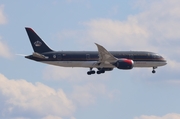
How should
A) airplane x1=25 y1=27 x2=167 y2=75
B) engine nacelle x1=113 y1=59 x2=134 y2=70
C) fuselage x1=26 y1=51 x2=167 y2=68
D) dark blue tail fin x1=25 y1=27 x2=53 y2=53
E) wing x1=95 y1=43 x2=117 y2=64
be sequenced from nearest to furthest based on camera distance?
engine nacelle x1=113 y1=59 x2=134 y2=70 → wing x1=95 y1=43 x2=117 y2=64 → airplane x1=25 y1=27 x2=167 y2=75 → fuselage x1=26 y1=51 x2=167 y2=68 → dark blue tail fin x1=25 y1=27 x2=53 y2=53

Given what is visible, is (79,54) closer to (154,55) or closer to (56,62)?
(56,62)

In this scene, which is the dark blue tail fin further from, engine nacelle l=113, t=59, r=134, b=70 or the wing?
engine nacelle l=113, t=59, r=134, b=70

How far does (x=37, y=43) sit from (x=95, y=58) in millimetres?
14673

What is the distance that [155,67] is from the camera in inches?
7096

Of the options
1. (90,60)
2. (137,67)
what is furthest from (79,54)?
(137,67)

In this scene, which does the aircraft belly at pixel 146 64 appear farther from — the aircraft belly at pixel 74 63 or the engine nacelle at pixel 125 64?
the engine nacelle at pixel 125 64

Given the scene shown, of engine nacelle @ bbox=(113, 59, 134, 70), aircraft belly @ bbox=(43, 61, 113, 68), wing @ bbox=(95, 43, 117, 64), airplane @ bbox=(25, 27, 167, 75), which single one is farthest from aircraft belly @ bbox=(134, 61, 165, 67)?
wing @ bbox=(95, 43, 117, 64)

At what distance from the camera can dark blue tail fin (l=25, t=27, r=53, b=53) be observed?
175500 mm

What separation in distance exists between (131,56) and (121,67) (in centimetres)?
851

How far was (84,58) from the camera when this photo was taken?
173 m

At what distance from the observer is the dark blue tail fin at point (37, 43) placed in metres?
176

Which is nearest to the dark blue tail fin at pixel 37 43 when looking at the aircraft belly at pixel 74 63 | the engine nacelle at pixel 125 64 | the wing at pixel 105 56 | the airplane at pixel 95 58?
the airplane at pixel 95 58

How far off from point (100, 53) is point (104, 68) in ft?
21.1

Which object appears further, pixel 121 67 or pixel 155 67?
pixel 155 67
